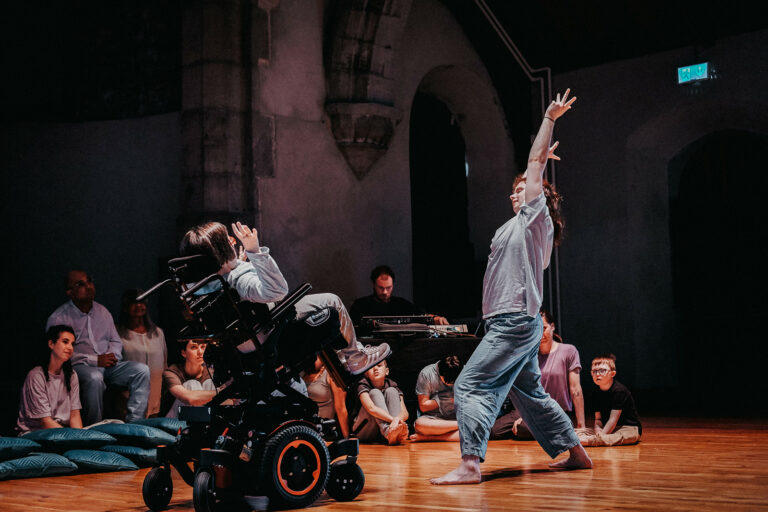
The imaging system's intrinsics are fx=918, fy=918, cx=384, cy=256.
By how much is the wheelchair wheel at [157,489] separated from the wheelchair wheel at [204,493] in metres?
0.34

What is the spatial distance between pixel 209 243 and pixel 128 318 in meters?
3.84

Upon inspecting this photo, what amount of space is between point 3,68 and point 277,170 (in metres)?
2.55

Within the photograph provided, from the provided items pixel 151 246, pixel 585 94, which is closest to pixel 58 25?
pixel 151 246

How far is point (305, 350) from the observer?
Result: 3.53 meters

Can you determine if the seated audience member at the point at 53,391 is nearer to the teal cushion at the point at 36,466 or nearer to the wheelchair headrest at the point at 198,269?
the teal cushion at the point at 36,466

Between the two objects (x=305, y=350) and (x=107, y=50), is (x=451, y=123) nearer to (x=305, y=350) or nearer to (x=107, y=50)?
(x=107, y=50)

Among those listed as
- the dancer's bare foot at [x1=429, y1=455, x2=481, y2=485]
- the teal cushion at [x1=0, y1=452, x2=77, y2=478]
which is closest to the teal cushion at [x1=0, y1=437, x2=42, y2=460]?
the teal cushion at [x1=0, y1=452, x2=77, y2=478]

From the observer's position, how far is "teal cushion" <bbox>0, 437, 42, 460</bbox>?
477 centimetres

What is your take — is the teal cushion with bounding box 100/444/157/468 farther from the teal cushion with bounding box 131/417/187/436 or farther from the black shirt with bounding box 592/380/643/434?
the black shirt with bounding box 592/380/643/434

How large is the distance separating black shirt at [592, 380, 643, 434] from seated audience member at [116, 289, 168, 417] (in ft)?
10.7

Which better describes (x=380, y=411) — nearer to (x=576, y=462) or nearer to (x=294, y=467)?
(x=576, y=462)

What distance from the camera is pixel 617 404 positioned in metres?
5.75

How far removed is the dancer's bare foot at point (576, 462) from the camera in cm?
435

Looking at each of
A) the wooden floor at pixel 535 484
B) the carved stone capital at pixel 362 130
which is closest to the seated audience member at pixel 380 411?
the wooden floor at pixel 535 484
